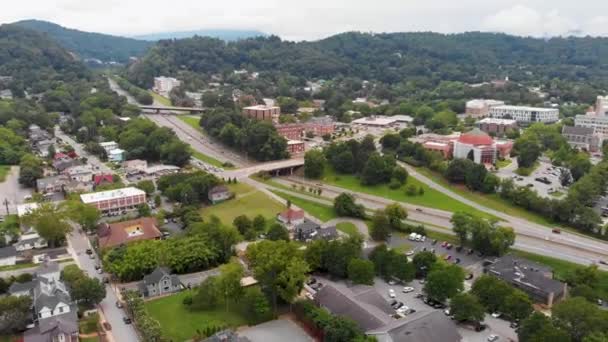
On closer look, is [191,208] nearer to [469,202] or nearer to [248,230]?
[248,230]

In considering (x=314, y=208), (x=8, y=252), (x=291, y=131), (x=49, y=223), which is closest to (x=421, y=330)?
(x=314, y=208)

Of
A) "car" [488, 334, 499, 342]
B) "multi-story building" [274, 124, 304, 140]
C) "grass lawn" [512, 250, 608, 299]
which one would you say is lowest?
"car" [488, 334, 499, 342]

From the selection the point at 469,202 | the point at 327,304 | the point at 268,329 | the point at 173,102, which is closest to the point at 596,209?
the point at 469,202

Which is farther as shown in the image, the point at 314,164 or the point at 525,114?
the point at 525,114

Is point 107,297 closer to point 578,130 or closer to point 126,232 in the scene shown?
point 126,232

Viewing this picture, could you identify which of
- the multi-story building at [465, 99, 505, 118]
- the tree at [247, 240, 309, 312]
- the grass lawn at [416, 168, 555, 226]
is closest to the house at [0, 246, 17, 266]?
the tree at [247, 240, 309, 312]

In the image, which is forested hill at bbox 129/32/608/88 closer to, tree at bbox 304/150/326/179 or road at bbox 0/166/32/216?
road at bbox 0/166/32/216
